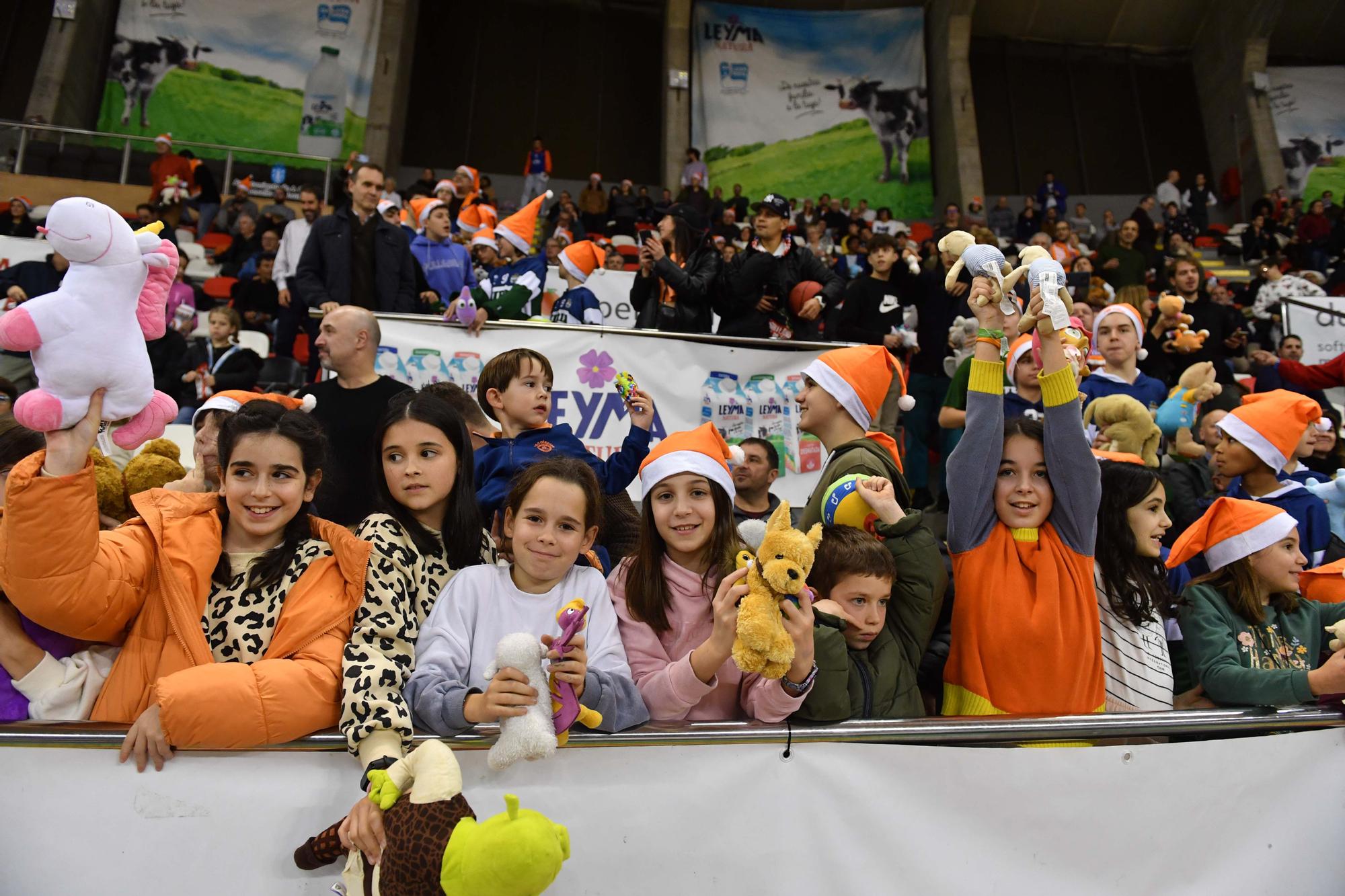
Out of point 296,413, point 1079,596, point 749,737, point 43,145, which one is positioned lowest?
point 749,737

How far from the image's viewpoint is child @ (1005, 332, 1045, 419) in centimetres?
457

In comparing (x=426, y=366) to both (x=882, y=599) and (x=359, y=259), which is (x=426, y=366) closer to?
(x=359, y=259)

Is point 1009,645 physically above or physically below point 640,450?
below

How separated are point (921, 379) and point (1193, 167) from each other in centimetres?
1753

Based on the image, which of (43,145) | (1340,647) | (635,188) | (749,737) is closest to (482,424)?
(749,737)

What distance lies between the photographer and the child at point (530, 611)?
7.44 ft

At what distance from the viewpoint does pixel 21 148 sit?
45.2ft

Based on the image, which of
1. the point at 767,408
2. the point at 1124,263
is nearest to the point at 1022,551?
the point at 767,408

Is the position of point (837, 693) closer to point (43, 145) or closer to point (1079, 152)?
point (43, 145)

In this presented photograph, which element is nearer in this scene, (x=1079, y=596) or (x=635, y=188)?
(x=1079, y=596)

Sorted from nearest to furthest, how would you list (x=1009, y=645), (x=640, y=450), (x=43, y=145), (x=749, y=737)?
1. (x=749, y=737)
2. (x=1009, y=645)
3. (x=640, y=450)
4. (x=43, y=145)

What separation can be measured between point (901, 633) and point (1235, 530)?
1236mm

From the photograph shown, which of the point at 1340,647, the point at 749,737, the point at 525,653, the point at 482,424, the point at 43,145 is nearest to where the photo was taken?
the point at 525,653

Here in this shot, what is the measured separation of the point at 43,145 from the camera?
14.0 meters
